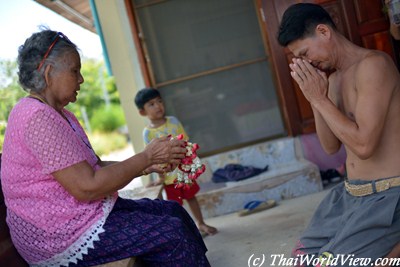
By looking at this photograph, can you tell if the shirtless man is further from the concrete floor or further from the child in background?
the child in background

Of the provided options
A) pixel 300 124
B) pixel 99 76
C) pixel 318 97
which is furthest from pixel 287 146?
pixel 99 76

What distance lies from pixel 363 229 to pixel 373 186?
26cm

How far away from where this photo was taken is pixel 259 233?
13.9 feet

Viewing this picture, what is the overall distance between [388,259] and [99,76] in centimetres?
1835

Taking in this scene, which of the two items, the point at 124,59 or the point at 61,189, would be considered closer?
Answer: the point at 61,189

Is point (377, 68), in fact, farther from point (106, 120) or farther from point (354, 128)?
point (106, 120)

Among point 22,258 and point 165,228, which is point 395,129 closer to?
point 165,228

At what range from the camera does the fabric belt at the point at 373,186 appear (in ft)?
7.64

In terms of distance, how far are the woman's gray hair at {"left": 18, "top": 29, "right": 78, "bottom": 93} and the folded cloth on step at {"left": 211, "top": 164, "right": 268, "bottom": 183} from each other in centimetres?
332

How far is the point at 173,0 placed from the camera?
5.90 m

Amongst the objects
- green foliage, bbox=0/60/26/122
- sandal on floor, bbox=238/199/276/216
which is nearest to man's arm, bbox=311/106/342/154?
sandal on floor, bbox=238/199/276/216

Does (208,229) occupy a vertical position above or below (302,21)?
below

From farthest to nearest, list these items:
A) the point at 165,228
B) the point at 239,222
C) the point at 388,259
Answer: the point at 239,222
the point at 165,228
the point at 388,259

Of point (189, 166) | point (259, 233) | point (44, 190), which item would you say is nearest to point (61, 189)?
point (44, 190)
